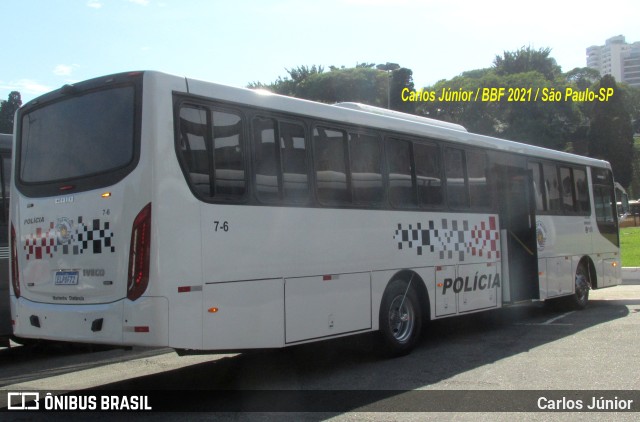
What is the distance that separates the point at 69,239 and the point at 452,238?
5534 millimetres

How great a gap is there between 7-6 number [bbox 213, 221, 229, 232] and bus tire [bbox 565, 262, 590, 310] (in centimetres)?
909

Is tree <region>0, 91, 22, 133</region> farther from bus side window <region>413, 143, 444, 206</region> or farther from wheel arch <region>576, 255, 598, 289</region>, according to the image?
bus side window <region>413, 143, 444, 206</region>

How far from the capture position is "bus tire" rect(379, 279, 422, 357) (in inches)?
339

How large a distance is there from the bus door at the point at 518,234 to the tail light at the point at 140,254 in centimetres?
690

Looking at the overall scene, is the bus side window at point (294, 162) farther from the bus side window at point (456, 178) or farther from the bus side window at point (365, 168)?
the bus side window at point (456, 178)

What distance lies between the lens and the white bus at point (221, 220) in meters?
6.22

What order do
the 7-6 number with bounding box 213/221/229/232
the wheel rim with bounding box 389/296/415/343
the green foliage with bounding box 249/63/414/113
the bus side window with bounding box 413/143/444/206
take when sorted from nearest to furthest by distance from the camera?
1. the 7-6 number with bounding box 213/221/229/232
2. the wheel rim with bounding box 389/296/415/343
3. the bus side window with bounding box 413/143/444/206
4. the green foliage with bounding box 249/63/414/113

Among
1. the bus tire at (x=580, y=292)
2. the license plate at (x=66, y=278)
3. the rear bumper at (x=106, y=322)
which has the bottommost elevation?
the bus tire at (x=580, y=292)

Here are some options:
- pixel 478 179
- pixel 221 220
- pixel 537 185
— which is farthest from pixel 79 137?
pixel 537 185

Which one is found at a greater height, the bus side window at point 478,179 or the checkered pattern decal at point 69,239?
the bus side window at point 478,179

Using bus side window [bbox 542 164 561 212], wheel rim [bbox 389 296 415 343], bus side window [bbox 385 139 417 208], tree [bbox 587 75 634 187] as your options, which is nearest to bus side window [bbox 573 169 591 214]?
bus side window [bbox 542 164 561 212]

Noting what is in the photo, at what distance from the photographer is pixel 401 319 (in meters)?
9.02

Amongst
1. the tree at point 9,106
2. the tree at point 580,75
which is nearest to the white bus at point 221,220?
the tree at point 9,106

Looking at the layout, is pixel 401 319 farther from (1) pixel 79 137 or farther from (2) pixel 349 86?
(2) pixel 349 86
